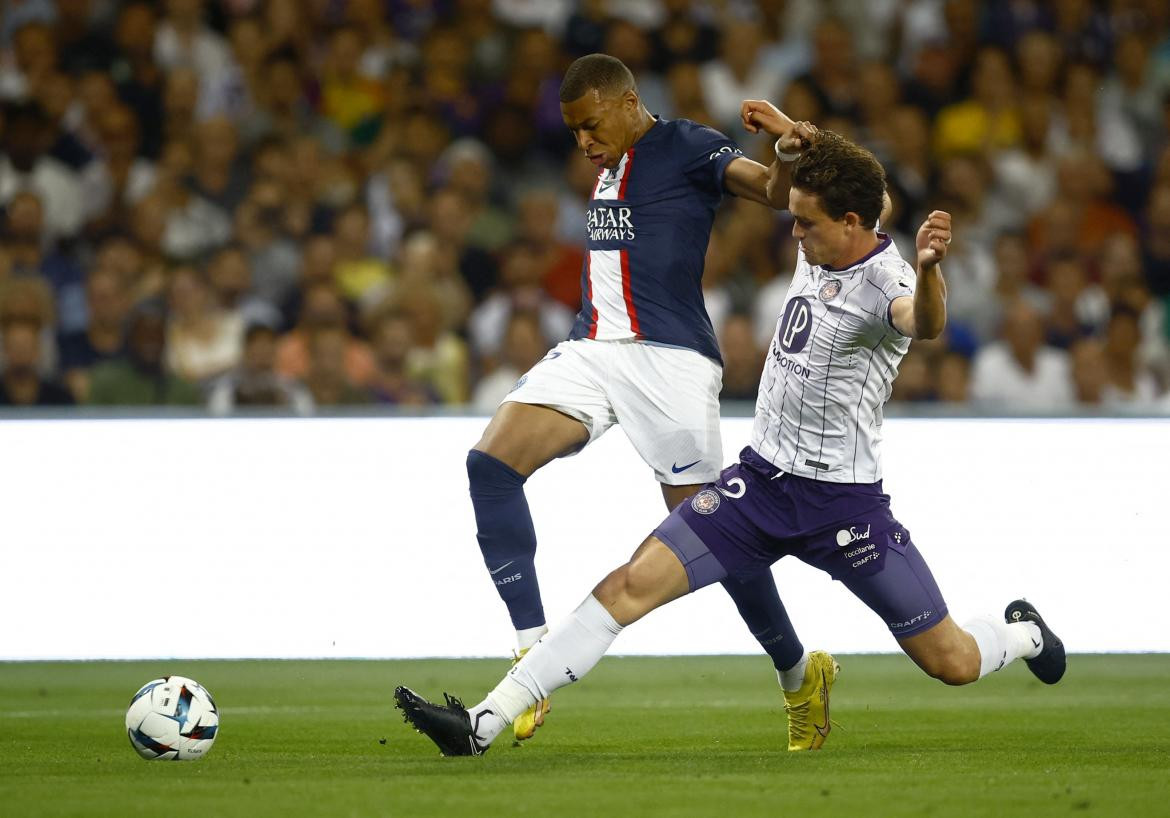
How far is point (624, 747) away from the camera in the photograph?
6.71 metres

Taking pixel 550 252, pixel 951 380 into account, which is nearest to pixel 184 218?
pixel 550 252

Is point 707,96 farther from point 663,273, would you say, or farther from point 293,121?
point 663,273

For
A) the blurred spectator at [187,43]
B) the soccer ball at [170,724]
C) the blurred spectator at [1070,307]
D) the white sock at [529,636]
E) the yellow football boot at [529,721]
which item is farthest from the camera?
the blurred spectator at [187,43]

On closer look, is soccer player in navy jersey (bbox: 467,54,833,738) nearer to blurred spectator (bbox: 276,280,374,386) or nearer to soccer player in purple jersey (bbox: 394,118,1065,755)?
soccer player in purple jersey (bbox: 394,118,1065,755)

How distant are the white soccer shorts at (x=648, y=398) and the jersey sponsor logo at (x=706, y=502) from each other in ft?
2.70

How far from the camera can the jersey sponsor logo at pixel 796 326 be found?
6023 mm

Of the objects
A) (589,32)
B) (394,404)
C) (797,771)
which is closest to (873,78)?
(589,32)

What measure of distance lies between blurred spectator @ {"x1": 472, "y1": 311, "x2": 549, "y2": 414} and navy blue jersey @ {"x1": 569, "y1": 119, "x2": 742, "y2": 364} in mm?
4518

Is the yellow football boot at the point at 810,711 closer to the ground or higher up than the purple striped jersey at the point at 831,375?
closer to the ground

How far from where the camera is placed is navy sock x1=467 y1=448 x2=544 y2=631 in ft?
22.3

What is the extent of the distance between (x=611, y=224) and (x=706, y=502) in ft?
4.94

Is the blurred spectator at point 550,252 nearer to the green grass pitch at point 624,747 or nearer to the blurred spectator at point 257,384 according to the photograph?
the blurred spectator at point 257,384

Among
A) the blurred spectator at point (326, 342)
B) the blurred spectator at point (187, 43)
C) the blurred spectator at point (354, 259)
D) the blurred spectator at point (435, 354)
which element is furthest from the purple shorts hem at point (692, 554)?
the blurred spectator at point (187, 43)

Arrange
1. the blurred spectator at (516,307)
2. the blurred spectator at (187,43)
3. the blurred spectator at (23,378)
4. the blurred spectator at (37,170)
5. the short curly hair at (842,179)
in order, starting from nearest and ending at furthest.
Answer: the short curly hair at (842,179) < the blurred spectator at (23,378) < the blurred spectator at (516,307) < the blurred spectator at (37,170) < the blurred spectator at (187,43)
